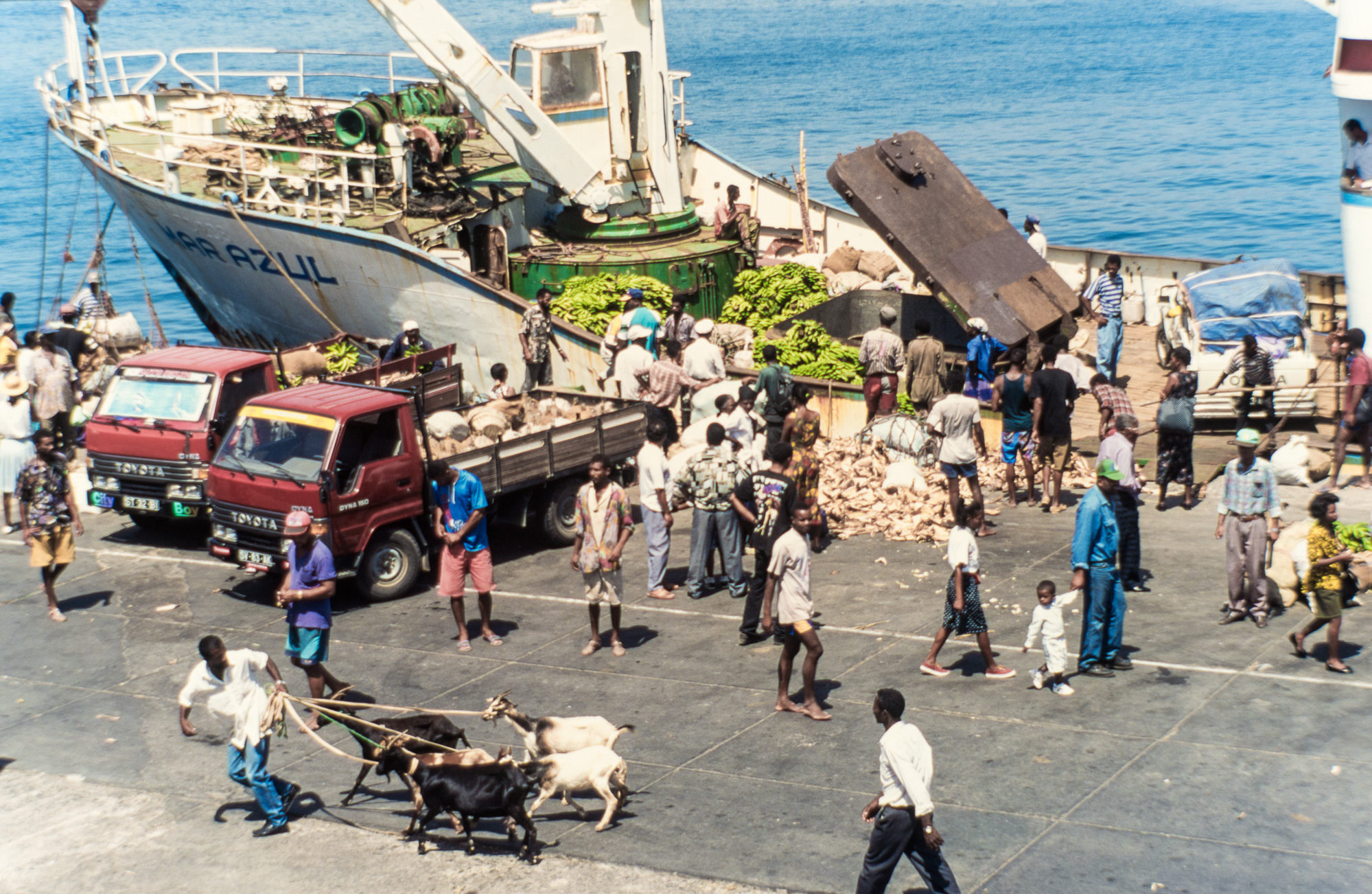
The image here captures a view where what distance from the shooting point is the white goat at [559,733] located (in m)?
8.70

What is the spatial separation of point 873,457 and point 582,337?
14.9 feet

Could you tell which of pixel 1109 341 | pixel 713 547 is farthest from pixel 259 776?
pixel 1109 341

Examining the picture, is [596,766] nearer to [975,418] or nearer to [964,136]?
[975,418]

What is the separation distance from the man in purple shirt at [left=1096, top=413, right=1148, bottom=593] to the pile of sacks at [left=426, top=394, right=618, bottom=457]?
5.56 m

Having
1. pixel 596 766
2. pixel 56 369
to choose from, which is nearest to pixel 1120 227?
pixel 56 369

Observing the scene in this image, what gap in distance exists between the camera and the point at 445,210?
68.8ft

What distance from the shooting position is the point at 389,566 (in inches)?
516

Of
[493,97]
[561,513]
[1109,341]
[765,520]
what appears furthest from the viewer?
[493,97]

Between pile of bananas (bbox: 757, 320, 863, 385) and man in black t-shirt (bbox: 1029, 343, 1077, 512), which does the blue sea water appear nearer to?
pile of bananas (bbox: 757, 320, 863, 385)

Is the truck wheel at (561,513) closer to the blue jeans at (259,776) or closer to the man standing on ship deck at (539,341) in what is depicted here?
the man standing on ship deck at (539,341)

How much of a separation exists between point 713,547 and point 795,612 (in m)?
2.92

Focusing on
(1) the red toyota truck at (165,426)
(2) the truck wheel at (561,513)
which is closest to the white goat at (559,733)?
(2) the truck wheel at (561,513)

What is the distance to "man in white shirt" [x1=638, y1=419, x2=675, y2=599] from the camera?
40.6ft

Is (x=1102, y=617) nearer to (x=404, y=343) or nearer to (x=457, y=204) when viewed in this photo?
(x=404, y=343)
